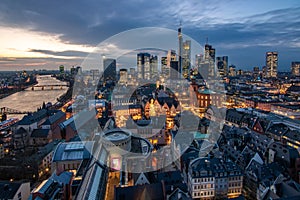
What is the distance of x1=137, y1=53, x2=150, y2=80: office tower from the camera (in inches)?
2178

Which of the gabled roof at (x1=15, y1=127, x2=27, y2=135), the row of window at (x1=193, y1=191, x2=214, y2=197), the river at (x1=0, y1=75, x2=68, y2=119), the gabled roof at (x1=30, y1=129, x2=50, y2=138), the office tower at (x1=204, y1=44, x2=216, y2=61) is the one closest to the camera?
the row of window at (x1=193, y1=191, x2=214, y2=197)

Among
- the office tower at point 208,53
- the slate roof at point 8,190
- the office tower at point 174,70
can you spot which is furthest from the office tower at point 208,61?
the slate roof at point 8,190

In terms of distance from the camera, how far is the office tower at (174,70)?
48.1m

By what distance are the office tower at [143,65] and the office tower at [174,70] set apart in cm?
656

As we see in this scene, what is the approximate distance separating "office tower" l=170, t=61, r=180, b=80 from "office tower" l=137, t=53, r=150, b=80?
6.56m

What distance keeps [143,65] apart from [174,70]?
27.4 feet

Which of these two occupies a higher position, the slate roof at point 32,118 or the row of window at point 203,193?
the slate roof at point 32,118

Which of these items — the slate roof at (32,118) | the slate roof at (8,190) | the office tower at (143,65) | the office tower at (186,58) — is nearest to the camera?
the slate roof at (8,190)

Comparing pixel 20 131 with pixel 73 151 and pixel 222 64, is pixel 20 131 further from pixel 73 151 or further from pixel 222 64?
pixel 222 64

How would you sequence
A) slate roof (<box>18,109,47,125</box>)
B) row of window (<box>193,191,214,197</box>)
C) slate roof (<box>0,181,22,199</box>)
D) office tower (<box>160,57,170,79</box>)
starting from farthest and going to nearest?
1. office tower (<box>160,57,170,79</box>)
2. slate roof (<box>18,109,47,125</box>)
3. row of window (<box>193,191,214,197</box>)
4. slate roof (<box>0,181,22,199</box>)

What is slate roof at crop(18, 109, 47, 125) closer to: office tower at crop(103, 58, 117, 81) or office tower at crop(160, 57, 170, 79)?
office tower at crop(160, 57, 170, 79)

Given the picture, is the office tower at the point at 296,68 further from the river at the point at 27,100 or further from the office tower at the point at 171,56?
the river at the point at 27,100

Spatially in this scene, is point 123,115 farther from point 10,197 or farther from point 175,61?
point 175,61

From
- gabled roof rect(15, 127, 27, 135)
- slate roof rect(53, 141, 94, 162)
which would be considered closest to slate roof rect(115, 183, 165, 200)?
slate roof rect(53, 141, 94, 162)
